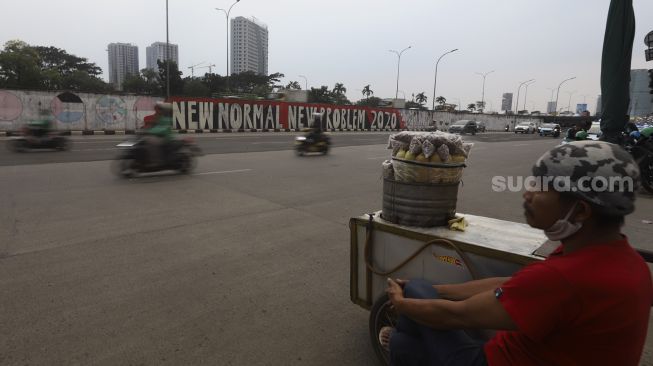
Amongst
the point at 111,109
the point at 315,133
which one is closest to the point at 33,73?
the point at 111,109

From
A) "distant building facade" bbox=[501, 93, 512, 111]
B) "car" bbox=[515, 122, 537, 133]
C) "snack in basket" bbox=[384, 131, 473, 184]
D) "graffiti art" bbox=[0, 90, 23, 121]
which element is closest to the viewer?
"snack in basket" bbox=[384, 131, 473, 184]

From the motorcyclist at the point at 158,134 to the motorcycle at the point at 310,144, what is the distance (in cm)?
595

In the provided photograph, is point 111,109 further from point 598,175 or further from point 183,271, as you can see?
point 598,175

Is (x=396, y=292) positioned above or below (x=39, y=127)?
below

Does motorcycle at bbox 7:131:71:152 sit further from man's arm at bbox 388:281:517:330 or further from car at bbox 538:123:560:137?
car at bbox 538:123:560:137

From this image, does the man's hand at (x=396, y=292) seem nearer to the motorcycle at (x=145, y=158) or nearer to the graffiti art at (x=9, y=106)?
the motorcycle at (x=145, y=158)

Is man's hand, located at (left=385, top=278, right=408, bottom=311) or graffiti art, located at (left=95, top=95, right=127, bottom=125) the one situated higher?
graffiti art, located at (left=95, top=95, right=127, bottom=125)

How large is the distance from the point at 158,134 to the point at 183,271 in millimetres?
6035

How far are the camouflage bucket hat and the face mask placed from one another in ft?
0.28

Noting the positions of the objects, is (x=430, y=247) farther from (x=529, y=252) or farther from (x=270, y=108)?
(x=270, y=108)

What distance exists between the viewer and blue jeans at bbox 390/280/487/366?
1784mm

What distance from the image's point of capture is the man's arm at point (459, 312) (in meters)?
1.50

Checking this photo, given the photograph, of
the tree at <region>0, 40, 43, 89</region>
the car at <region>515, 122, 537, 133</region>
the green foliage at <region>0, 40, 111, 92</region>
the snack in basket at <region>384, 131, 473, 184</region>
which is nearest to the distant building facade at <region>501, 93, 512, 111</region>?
the car at <region>515, 122, 537, 133</region>

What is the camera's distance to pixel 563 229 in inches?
60.1
